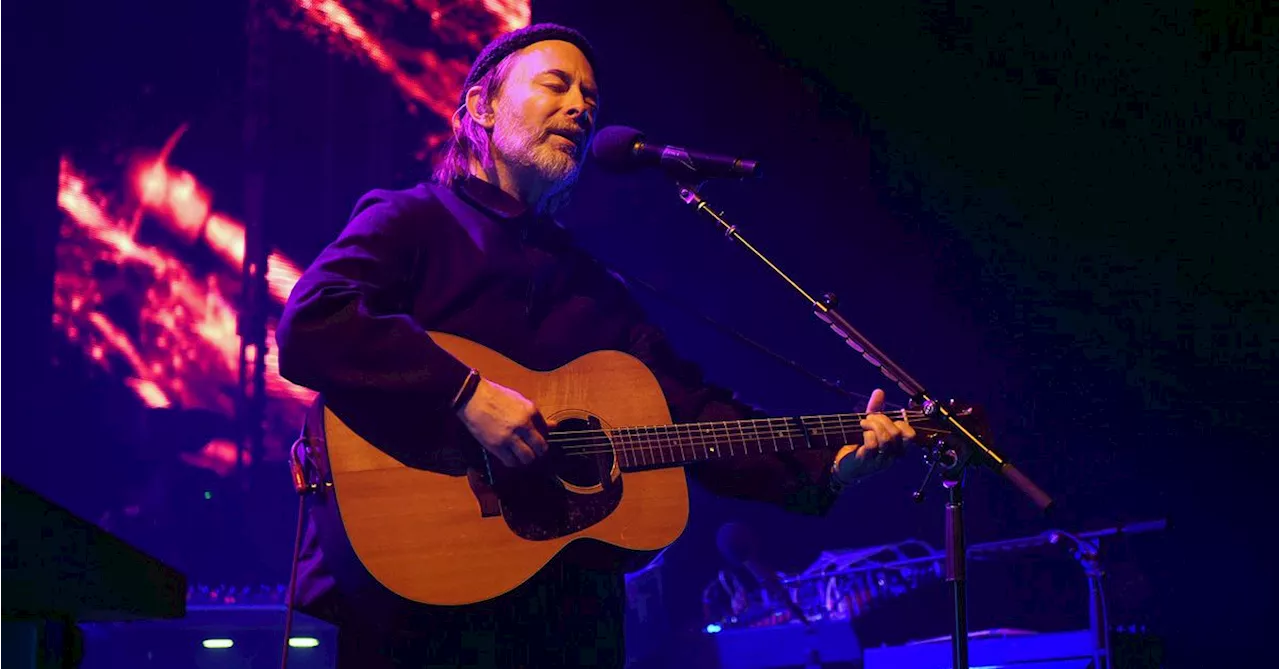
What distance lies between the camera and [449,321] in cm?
266

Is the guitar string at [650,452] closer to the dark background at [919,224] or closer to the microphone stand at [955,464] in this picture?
the microphone stand at [955,464]

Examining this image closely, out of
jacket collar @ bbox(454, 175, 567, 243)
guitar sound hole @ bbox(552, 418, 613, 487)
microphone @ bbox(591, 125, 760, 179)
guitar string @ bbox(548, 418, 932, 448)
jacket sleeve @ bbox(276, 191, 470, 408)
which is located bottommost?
guitar sound hole @ bbox(552, 418, 613, 487)

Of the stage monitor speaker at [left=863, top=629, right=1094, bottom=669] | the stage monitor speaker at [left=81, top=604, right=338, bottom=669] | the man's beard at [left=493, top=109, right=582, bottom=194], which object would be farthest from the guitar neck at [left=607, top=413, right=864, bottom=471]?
the stage monitor speaker at [left=81, top=604, right=338, bottom=669]

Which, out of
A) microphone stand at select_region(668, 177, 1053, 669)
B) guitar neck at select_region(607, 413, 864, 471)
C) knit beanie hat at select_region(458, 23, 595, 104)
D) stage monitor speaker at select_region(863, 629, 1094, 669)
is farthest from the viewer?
stage monitor speaker at select_region(863, 629, 1094, 669)

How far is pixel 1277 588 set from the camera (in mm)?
5402

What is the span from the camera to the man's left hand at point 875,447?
2707 mm

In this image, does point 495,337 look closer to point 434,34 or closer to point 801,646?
point 801,646

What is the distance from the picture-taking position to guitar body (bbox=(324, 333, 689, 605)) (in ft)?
7.57

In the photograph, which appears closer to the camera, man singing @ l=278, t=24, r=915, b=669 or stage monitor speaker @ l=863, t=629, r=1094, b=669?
man singing @ l=278, t=24, r=915, b=669

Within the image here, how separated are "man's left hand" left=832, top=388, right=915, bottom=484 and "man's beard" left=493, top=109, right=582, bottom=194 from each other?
1077 millimetres

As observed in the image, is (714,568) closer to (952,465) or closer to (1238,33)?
(952,465)

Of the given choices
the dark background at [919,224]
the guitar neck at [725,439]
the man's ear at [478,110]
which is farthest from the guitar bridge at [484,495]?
the dark background at [919,224]

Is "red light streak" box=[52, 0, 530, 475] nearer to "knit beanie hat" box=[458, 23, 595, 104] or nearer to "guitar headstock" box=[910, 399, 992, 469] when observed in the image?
"knit beanie hat" box=[458, 23, 595, 104]

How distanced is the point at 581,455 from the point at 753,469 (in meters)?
0.56
